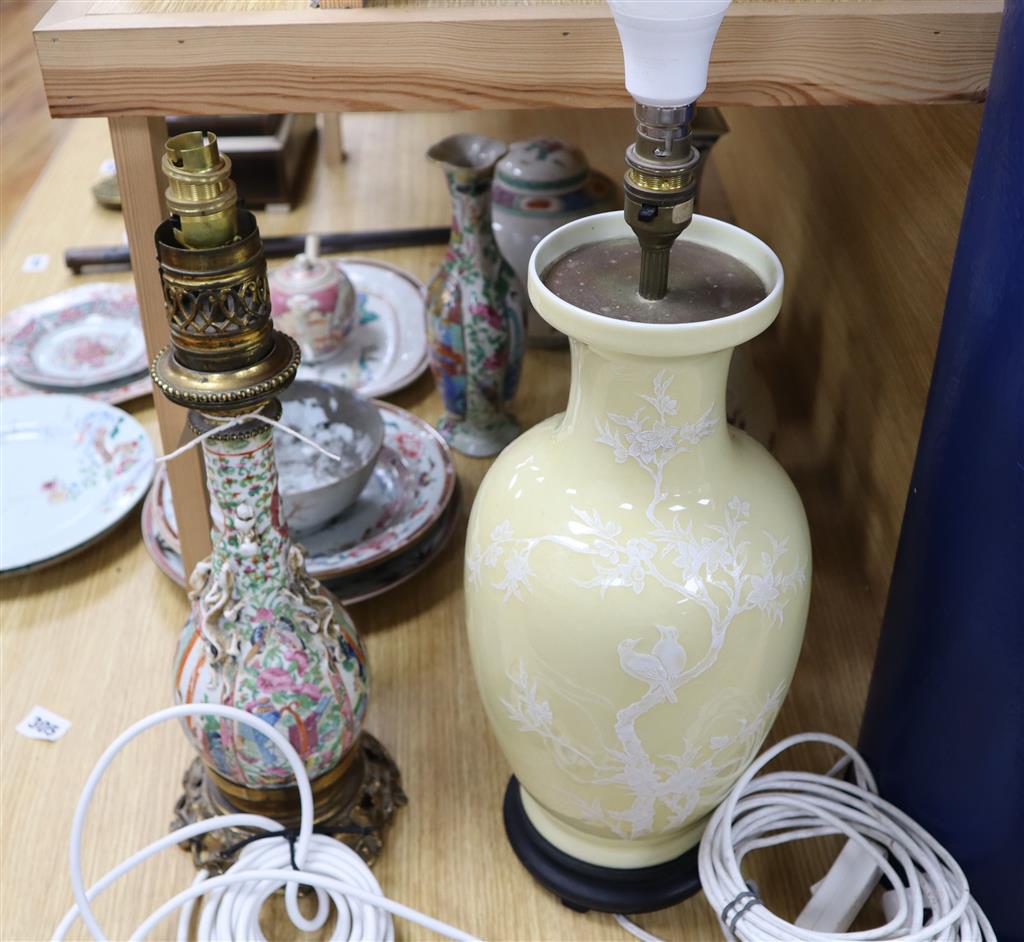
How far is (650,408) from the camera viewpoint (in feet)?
1.64

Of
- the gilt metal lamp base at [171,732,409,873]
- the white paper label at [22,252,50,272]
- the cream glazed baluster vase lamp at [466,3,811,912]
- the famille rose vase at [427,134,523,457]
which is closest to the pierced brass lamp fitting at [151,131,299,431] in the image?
the cream glazed baluster vase lamp at [466,3,811,912]

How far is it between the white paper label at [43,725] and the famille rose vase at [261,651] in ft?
0.53

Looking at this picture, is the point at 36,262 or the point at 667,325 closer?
the point at 667,325

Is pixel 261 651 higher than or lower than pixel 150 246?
lower

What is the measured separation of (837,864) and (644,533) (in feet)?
0.79

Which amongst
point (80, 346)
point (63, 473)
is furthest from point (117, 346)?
point (63, 473)

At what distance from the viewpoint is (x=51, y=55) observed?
0.56m

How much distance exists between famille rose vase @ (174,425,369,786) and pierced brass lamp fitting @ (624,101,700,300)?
0.70 ft

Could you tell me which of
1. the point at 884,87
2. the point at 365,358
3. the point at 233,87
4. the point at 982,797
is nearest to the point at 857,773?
the point at 982,797

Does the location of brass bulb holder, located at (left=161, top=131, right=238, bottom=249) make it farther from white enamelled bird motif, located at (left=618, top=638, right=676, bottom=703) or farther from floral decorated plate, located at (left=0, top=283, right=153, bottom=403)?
floral decorated plate, located at (left=0, top=283, right=153, bottom=403)

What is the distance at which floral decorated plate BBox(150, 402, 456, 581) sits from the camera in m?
0.80

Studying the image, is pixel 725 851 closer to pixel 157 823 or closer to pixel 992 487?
pixel 992 487

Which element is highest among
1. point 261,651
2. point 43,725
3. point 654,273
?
point 654,273

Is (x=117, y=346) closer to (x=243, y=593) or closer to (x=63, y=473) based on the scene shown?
(x=63, y=473)
